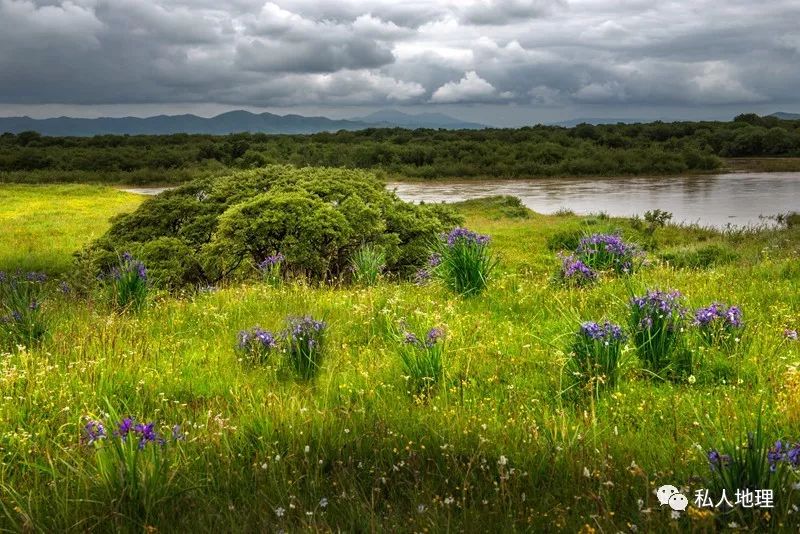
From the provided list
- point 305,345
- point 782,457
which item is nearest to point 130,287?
point 305,345

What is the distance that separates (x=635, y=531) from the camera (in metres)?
2.90

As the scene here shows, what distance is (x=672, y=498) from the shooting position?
3.06 metres

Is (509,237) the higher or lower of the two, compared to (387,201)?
lower

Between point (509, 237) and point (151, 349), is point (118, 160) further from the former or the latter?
point (151, 349)

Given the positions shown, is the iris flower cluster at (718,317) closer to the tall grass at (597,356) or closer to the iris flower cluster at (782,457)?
the tall grass at (597,356)

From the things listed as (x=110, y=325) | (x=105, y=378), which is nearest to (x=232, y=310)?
(x=110, y=325)

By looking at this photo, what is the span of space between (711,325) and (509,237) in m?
19.5

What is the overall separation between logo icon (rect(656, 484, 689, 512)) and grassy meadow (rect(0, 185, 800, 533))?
0.07 m

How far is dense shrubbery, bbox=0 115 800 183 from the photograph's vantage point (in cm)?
7238

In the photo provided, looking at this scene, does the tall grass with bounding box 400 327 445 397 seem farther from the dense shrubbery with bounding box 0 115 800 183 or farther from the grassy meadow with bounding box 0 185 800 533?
the dense shrubbery with bounding box 0 115 800 183

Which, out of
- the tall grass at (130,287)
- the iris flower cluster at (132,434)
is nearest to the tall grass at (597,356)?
the iris flower cluster at (132,434)

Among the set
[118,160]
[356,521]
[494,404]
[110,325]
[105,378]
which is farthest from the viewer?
[118,160]

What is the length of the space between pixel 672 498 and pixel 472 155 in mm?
81624

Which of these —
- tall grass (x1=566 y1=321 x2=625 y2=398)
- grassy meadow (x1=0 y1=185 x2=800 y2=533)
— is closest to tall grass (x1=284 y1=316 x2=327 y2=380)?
grassy meadow (x1=0 y1=185 x2=800 y2=533)
